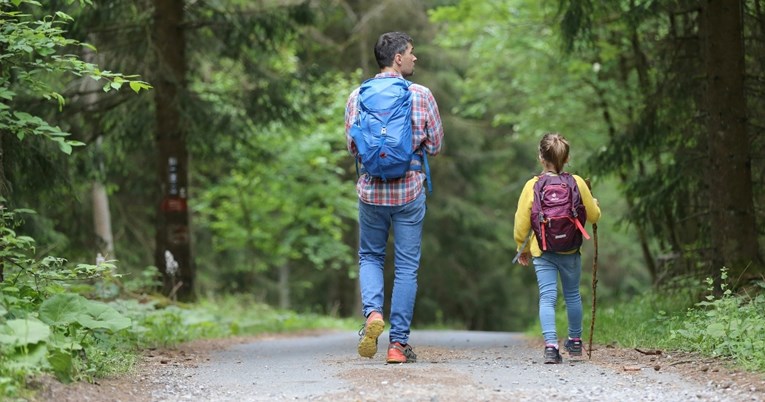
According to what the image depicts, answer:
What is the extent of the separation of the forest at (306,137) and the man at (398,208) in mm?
1734

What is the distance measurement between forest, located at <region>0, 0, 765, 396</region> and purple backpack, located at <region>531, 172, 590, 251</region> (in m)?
1.16

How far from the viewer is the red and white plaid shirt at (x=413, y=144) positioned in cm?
650

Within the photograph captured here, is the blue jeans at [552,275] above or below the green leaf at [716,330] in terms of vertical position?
above

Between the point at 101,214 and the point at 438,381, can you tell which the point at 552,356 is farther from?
the point at 101,214

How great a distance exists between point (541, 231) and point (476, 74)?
17171 mm

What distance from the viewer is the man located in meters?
6.50

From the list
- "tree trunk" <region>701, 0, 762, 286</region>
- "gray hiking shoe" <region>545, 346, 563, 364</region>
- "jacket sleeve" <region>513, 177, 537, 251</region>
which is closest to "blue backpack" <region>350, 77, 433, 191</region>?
"jacket sleeve" <region>513, 177, 537, 251</region>

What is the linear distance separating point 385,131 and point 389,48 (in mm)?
707

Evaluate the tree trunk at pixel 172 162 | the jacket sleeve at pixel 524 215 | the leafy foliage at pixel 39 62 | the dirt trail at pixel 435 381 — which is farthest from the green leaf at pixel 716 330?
the tree trunk at pixel 172 162

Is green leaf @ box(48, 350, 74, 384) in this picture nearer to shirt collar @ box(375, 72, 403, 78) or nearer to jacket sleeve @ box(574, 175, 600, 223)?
shirt collar @ box(375, 72, 403, 78)

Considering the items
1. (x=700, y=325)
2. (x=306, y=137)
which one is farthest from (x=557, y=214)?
(x=306, y=137)

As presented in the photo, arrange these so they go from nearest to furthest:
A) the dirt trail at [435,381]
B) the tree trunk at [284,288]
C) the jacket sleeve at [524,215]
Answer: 1. the dirt trail at [435,381]
2. the jacket sleeve at [524,215]
3. the tree trunk at [284,288]

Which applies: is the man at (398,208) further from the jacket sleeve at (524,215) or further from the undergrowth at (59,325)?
the undergrowth at (59,325)

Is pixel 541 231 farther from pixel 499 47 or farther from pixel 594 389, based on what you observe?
pixel 499 47
